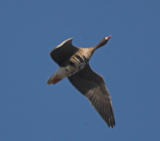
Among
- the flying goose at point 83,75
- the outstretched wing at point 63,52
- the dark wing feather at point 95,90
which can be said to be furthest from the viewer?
the dark wing feather at point 95,90

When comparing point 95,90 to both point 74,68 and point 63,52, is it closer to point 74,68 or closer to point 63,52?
point 74,68

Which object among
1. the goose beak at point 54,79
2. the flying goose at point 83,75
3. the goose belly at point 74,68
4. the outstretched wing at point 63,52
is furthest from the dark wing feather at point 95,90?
the goose beak at point 54,79

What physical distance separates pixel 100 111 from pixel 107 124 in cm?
72

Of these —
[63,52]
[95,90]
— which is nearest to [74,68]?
[63,52]

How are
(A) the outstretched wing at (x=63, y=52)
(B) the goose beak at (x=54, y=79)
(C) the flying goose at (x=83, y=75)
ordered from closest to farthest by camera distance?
1. (A) the outstretched wing at (x=63, y=52)
2. (C) the flying goose at (x=83, y=75)
3. (B) the goose beak at (x=54, y=79)

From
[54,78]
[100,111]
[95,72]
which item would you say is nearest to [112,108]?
[100,111]

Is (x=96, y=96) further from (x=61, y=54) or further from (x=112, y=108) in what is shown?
(x=61, y=54)

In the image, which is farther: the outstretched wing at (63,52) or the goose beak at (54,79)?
the goose beak at (54,79)

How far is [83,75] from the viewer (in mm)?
21422

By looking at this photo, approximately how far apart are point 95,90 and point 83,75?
3.11 ft

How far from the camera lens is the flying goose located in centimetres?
1997

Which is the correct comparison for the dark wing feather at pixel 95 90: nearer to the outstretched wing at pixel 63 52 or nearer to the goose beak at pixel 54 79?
the outstretched wing at pixel 63 52

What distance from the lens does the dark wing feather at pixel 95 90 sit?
21.0 m

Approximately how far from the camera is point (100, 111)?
21.1 m
